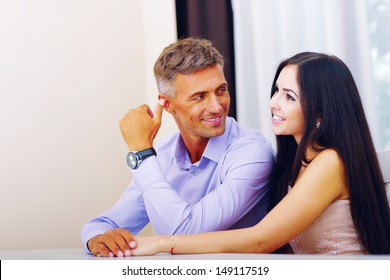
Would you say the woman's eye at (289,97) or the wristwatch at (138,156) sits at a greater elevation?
the woman's eye at (289,97)

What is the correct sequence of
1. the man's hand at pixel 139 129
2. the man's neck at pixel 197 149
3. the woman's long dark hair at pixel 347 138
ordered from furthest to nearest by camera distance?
the man's neck at pixel 197 149 < the man's hand at pixel 139 129 < the woman's long dark hair at pixel 347 138

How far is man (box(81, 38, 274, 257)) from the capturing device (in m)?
1.87

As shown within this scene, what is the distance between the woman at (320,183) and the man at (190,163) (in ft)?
0.51

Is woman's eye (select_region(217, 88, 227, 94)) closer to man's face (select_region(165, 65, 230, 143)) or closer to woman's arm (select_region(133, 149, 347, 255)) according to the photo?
man's face (select_region(165, 65, 230, 143))

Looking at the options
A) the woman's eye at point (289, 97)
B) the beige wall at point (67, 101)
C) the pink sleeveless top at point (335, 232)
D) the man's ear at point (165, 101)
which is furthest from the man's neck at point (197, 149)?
the beige wall at point (67, 101)

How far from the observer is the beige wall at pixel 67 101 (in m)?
2.85

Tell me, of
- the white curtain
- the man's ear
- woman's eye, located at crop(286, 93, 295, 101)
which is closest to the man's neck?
the man's ear

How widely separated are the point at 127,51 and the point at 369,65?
54.5 inches

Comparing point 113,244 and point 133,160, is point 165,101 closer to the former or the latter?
point 133,160

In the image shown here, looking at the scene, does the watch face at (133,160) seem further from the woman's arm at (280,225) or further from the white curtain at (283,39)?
the white curtain at (283,39)

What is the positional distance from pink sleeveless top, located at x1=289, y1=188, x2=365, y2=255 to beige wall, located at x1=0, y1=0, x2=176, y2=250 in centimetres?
152
